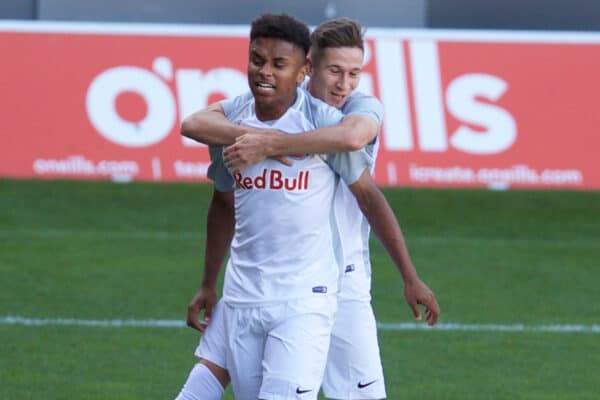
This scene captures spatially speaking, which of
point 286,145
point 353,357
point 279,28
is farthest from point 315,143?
point 353,357

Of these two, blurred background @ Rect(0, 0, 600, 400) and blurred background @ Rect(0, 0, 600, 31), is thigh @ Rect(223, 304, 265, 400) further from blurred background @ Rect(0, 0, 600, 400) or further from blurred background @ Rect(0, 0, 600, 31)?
blurred background @ Rect(0, 0, 600, 31)

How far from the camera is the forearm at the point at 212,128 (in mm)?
4879

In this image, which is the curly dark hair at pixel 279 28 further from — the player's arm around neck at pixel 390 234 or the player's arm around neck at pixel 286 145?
the player's arm around neck at pixel 390 234

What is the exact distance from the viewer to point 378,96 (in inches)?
584

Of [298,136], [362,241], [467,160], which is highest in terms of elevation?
[298,136]

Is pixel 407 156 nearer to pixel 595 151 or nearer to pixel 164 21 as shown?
pixel 595 151

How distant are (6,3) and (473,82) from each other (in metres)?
7.04

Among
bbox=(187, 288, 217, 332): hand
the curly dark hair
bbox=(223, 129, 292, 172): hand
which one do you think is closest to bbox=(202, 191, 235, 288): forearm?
A: bbox=(187, 288, 217, 332): hand

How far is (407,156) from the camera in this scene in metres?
14.7

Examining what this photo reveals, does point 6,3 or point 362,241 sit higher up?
point 362,241

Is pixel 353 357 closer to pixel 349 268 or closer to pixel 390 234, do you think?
pixel 349 268

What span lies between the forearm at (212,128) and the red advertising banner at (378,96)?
951 cm

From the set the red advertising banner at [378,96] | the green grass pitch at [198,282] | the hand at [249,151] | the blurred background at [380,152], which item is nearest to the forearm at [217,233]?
the hand at [249,151]

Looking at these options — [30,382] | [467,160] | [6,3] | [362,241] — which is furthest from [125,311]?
[6,3]
